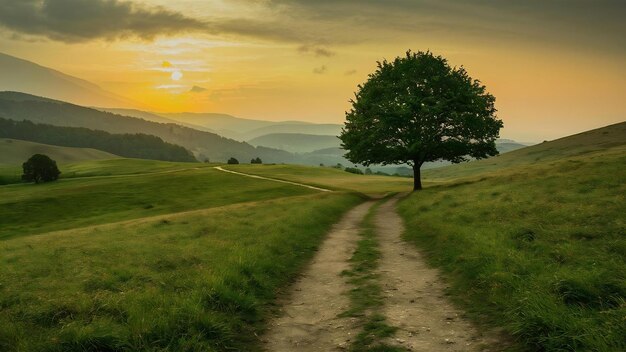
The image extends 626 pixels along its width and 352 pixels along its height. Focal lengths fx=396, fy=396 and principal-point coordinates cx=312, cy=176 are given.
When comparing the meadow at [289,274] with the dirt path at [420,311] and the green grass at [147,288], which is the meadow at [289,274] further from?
the dirt path at [420,311]

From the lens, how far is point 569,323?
8164 mm

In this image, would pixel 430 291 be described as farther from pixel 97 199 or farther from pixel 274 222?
pixel 97 199

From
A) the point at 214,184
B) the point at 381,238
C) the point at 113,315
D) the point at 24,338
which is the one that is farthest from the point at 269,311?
the point at 214,184

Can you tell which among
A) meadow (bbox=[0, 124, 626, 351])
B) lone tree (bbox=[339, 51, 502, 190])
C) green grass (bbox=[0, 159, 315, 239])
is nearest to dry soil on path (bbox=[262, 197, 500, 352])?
meadow (bbox=[0, 124, 626, 351])

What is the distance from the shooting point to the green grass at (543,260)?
327 inches

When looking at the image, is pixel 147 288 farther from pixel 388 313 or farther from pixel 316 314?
pixel 388 313

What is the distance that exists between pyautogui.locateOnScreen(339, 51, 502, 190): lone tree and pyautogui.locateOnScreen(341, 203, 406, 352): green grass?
3103 cm

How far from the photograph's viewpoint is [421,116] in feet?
163

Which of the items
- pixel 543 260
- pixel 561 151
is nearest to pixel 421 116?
pixel 543 260

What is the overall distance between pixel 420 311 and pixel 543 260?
528 cm

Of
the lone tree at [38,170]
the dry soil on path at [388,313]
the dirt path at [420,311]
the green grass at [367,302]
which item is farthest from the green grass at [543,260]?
the lone tree at [38,170]

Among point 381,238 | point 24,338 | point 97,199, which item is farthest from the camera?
point 97,199

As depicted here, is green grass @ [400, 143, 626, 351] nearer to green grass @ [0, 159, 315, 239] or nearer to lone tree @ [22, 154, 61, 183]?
green grass @ [0, 159, 315, 239]

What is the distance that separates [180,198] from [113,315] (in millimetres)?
53897
